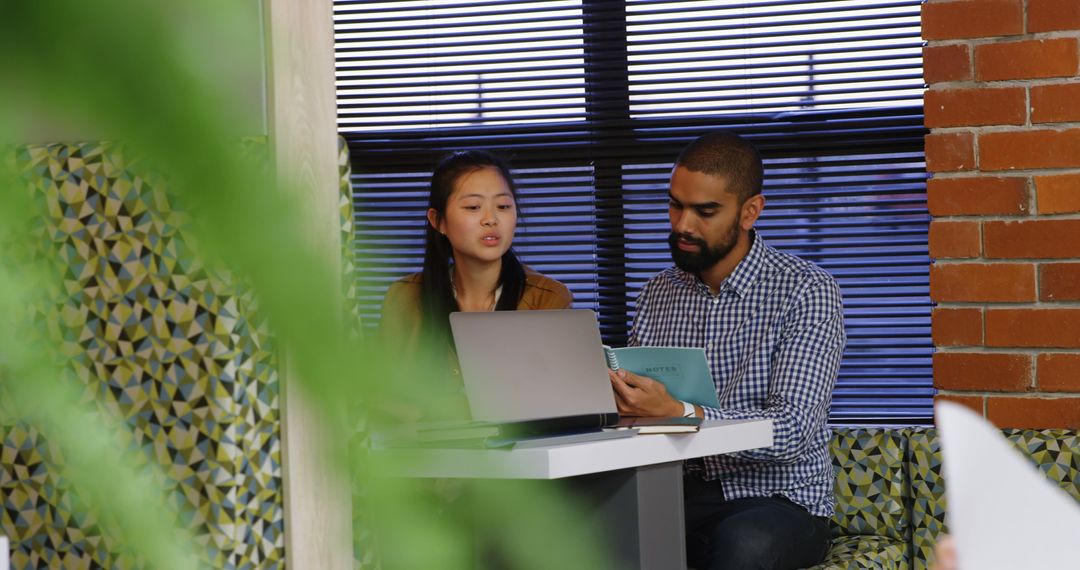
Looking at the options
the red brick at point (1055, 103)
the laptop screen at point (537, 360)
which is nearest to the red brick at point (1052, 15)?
the red brick at point (1055, 103)

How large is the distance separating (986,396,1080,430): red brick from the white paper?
2.68 m

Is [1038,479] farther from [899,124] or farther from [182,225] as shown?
[899,124]

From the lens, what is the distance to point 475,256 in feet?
10.7

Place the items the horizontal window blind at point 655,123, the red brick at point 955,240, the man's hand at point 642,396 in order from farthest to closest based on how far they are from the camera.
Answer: the horizontal window blind at point 655,123 < the red brick at point 955,240 < the man's hand at point 642,396

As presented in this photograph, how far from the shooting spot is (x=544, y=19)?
3.75m

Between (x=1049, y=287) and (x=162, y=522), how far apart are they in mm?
2944

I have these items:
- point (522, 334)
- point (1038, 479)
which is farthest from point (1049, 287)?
point (1038, 479)

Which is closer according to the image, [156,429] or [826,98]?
[156,429]

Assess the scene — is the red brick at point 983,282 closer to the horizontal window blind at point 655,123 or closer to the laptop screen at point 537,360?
the horizontal window blind at point 655,123

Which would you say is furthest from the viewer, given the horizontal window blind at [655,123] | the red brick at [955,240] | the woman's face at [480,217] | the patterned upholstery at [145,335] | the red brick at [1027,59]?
the horizontal window blind at [655,123]

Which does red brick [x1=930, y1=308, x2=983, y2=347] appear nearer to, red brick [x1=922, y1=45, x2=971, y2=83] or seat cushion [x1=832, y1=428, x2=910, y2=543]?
seat cushion [x1=832, y1=428, x2=910, y2=543]

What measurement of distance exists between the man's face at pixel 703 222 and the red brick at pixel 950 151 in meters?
0.55

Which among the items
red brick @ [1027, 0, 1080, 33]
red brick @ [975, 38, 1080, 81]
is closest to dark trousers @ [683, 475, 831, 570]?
red brick @ [975, 38, 1080, 81]

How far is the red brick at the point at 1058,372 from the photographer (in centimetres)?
278
